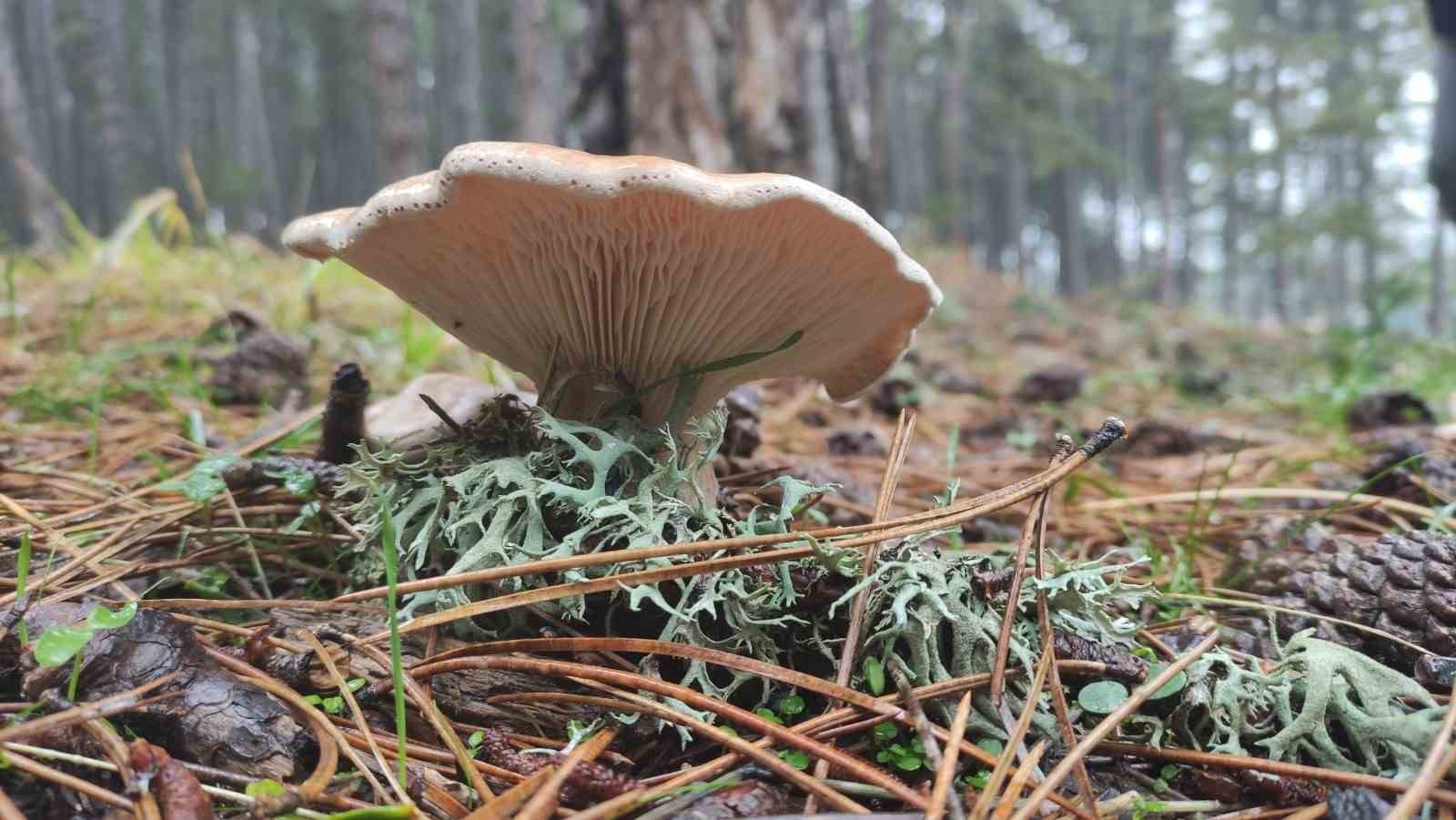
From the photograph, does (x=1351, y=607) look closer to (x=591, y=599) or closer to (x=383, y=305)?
(x=591, y=599)

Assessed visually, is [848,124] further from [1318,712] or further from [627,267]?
[1318,712]

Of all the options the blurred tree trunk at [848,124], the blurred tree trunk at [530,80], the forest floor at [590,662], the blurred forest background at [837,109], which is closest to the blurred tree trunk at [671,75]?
the blurred forest background at [837,109]

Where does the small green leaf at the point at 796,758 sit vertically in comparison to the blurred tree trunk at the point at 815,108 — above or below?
below

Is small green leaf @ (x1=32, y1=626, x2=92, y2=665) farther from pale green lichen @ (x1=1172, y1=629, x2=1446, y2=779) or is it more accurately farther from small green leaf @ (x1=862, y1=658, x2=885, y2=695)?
pale green lichen @ (x1=1172, y1=629, x2=1446, y2=779)

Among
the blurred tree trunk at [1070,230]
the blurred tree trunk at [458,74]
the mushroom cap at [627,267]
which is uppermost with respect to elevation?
the blurred tree trunk at [458,74]

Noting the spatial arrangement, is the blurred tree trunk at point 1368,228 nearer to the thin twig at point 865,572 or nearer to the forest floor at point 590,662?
the forest floor at point 590,662

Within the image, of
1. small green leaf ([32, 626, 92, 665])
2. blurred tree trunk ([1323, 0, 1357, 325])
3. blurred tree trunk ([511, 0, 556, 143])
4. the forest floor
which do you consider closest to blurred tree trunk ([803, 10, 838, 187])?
the forest floor

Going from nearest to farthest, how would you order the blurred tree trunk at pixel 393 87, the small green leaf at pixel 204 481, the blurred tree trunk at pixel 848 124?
the small green leaf at pixel 204 481, the blurred tree trunk at pixel 848 124, the blurred tree trunk at pixel 393 87
